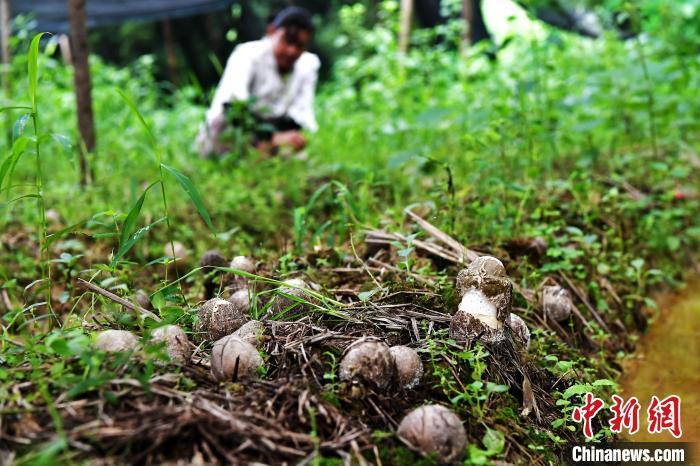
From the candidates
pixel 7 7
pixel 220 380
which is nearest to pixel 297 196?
pixel 220 380

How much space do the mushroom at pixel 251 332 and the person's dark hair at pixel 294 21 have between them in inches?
143

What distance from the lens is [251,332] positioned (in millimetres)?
1548

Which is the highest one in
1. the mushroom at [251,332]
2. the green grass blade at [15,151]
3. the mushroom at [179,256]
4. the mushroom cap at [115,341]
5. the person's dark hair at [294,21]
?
the green grass blade at [15,151]

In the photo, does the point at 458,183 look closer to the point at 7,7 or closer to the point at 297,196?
the point at 297,196

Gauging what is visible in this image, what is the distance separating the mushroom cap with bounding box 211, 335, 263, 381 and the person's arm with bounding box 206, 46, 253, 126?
11.4 feet

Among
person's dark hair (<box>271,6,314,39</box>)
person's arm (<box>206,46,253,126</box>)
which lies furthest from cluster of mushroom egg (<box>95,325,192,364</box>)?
person's dark hair (<box>271,6,314,39</box>)

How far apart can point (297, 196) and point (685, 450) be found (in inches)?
85.5

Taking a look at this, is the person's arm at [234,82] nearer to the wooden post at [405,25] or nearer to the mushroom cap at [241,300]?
the wooden post at [405,25]

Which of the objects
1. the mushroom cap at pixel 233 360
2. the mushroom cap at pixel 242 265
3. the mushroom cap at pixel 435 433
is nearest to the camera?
the mushroom cap at pixel 435 433

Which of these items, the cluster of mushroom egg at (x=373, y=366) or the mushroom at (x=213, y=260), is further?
the mushroom at (x=213, y=260)

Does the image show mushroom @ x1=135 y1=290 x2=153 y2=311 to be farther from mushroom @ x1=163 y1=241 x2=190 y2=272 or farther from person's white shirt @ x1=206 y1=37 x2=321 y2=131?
person's white shirt @ x1=206 y1=37 x2=321 y2=131

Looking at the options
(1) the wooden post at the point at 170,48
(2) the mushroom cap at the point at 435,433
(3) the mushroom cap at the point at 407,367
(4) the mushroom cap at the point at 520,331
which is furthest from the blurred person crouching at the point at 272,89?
(1) the wooden post at the point at 170,48

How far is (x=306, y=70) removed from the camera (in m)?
5.45

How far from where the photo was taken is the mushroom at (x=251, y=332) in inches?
59.9
